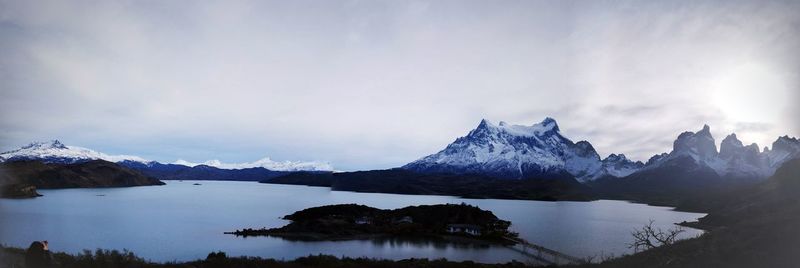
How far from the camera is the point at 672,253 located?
31.8 meters

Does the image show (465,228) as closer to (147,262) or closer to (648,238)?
(648,238)

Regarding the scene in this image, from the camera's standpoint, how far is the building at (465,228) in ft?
370

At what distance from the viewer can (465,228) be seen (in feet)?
391

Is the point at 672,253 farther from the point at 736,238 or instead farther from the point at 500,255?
the point at 500,255

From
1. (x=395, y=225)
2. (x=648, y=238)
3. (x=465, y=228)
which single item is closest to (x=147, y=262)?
(x=648, y=238)

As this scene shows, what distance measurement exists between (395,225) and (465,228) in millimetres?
18305

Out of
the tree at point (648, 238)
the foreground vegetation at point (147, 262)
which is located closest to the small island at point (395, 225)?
the tree at point (648, 238)

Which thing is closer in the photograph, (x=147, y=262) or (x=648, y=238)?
(x=147, y=262)

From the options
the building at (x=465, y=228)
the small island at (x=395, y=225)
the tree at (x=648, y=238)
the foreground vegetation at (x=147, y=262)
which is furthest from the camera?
the building at (x=465, y=228)

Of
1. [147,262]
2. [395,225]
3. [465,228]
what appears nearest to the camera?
[147,262]

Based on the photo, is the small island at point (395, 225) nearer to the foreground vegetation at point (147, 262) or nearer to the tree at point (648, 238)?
the tree at point (648, 238)

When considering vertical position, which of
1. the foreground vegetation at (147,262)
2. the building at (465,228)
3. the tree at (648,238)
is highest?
the tree at (648,238)

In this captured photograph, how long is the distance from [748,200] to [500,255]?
102761mm

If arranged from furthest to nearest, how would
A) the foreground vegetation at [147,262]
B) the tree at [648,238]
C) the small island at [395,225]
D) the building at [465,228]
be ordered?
the building at [465,228] → the small island at [395,225] → the tree at [648,238] → the foreground vegetation at [147,262]
